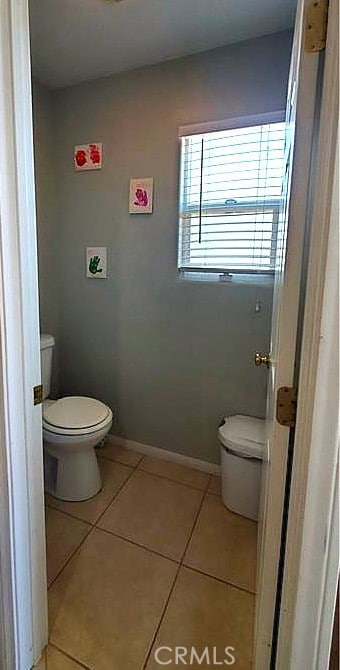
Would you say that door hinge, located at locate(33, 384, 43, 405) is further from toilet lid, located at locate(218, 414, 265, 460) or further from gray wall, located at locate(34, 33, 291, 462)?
gray wall, located at locate(34, 33, 291, 462)

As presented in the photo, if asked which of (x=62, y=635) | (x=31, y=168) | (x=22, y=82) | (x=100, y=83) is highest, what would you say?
(x=100, y=83)

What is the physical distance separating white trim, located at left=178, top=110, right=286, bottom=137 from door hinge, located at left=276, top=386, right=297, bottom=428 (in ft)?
4.83

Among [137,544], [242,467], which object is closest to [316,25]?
[242,467]

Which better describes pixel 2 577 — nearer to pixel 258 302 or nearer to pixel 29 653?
pixel 29 653

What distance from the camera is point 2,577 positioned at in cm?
98

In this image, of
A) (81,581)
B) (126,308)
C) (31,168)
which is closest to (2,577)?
(81,581)

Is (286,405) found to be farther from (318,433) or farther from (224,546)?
(224,546)

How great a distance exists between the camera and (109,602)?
1.30 meters

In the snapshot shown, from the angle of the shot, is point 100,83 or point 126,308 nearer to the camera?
point 100,83

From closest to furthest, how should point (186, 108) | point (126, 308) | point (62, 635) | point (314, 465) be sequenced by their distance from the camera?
point (314, 465), point (62, 635), point (186, 108), point (126, 308)

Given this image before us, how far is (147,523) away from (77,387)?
1086 mm

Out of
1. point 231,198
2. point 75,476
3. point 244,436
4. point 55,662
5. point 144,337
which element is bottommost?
point 55,662

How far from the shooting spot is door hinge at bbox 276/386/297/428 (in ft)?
2.30

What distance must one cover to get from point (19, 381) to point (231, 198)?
1398 millimetres
